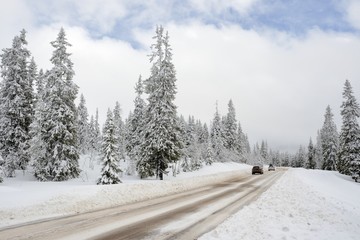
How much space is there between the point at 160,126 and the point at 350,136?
33.1 m

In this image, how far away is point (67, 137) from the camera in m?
27.0

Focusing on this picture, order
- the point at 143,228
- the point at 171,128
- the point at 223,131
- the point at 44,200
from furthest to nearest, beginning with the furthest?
1. the point at 223,131
2. the point at 171,128
3. the point at 44,200
4. the point at 143,228

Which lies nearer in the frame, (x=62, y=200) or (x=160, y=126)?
(x=62, y=200)

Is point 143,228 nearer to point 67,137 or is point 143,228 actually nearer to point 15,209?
point 15,209

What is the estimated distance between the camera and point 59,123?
2683cm

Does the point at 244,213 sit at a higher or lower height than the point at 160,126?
lower

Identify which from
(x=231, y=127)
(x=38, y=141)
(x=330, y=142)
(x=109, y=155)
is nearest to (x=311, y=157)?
(x=330, y=142)

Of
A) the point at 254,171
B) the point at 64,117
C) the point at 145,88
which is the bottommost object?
the point at 254,171

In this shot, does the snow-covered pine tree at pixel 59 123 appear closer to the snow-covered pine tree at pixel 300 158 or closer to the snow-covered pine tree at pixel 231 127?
the snow-covered pine tree at pixel 231 127

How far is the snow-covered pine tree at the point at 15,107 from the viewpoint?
28.8m

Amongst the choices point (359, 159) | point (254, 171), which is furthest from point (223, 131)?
point (359, 159)

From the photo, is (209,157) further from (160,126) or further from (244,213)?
(244,213)

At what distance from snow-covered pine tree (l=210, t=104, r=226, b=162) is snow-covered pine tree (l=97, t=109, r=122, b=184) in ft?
175

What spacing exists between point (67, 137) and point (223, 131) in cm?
6127
